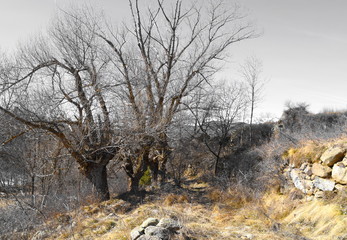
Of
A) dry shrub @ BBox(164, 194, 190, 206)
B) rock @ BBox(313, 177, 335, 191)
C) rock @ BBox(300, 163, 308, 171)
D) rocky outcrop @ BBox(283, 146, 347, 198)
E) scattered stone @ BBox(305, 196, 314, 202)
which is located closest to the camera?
rocky outcrop @ BBox(283, 146, 347, 198)

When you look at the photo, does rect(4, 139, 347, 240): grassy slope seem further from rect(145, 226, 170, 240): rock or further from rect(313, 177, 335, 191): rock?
rect(145, 226, 170, 240): rock

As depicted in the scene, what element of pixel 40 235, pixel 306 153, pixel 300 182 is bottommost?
pixel 40 235

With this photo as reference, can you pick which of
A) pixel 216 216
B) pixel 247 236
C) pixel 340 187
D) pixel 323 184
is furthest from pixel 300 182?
pixel 247 236

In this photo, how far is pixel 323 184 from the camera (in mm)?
6039

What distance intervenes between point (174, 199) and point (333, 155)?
4.95 meters

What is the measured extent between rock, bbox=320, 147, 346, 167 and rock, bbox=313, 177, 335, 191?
1.42 ft

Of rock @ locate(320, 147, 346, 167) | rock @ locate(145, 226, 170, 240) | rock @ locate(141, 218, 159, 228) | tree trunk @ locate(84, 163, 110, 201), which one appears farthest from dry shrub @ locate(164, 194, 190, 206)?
rock @ locate(320, 147, 346, 167)

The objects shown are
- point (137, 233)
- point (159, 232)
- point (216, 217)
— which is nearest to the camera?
point (159, 232)

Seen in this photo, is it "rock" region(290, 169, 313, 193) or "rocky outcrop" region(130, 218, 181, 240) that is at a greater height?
"rock" region(290, 169, 313, 193)

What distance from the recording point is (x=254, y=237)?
4875mm

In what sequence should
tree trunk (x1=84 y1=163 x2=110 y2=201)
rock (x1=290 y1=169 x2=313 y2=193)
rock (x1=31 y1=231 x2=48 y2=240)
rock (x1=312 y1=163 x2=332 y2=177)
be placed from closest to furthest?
rock (x1=31 y1=231 x2=48 y2=240)
rock (x1=312 y1=163 x2=332 y2=177)
rock (x1=290 y1=169 x2=313 y2=193)
tree trunk (x1=84 y1=163 x2=110 y2=201)

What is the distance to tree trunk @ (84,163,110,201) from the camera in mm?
8992

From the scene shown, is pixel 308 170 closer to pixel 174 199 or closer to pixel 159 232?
pixel 174 199

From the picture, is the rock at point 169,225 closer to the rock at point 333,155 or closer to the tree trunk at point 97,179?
the rock at point 333,155
